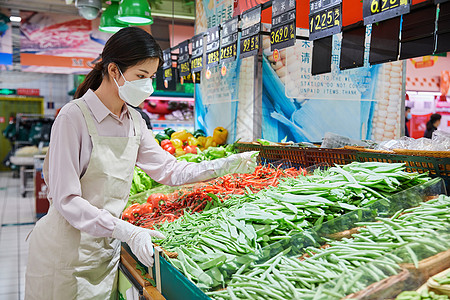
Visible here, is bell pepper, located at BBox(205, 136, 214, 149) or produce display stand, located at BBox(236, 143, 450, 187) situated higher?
produce display stand, located at BBox(236, 143, 450, 187)

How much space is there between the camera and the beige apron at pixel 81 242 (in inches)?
80.3

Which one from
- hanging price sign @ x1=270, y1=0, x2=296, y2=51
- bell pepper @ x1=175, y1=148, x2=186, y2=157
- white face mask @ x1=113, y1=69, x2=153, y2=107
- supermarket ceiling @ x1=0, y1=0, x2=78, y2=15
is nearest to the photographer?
→ white face mask @ x1=113, y1=69, x2=153, y2=107

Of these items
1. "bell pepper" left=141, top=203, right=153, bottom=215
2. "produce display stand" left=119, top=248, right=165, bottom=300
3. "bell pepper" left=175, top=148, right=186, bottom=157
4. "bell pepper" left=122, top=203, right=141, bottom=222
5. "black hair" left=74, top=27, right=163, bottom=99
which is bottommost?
"produce display stand" left=119, top=248, right=165, bottom=300

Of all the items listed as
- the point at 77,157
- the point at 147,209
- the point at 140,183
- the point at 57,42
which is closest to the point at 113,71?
the point at 77,157

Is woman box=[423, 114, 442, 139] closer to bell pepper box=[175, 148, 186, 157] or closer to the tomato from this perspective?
bell pepper box=[175, 148, 186, 157]

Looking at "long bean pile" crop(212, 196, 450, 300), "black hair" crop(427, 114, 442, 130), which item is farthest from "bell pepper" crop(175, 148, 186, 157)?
"black hair" crop(427, 114, 442, 130)

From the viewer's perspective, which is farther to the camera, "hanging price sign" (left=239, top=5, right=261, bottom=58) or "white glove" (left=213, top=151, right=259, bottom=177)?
"hanging price sign" (left=239, top=5, right=261, bottom=58)

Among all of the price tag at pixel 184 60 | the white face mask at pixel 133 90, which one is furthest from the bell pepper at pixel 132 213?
the price tag at pixel 184 60

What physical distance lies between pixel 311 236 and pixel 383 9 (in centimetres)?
189

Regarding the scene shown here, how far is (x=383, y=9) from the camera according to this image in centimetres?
270

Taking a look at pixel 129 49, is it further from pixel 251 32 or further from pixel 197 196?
pixel 251 32

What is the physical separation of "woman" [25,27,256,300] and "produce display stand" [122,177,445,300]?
0.17 metres

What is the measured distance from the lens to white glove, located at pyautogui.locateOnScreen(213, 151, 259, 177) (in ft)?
8.22

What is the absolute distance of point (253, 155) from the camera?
262cm
